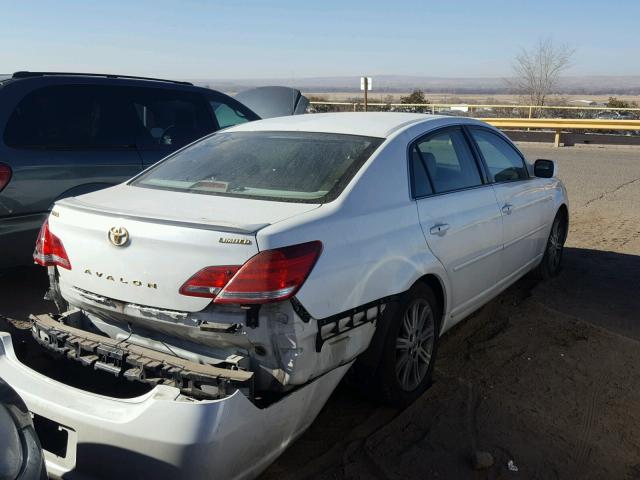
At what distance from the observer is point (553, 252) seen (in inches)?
247

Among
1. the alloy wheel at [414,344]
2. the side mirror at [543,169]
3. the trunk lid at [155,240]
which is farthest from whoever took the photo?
the side mirror at [543,169]

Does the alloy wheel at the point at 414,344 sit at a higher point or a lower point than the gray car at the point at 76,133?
lower

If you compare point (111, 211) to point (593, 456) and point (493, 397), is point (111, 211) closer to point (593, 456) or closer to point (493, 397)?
point (493, 397)

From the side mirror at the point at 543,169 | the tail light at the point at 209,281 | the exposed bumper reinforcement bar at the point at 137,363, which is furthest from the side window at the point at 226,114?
the tail light at the point at 209,281

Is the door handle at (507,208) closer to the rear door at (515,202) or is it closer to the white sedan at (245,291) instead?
the rear door at (515,202)

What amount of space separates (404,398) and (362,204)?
115 cm

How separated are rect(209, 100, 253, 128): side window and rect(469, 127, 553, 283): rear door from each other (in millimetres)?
2991

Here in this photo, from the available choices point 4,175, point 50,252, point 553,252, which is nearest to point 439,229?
point 50,252

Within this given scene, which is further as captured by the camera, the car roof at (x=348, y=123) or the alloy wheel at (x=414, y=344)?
the car roof at (x=348, y=123)

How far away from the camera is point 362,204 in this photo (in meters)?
3.33

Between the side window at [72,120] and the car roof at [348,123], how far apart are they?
1.86 m

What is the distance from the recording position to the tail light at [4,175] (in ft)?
16.3

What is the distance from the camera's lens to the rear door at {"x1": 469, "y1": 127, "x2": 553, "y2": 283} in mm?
4848

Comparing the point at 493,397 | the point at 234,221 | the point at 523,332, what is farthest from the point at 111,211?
the point at 523,332
